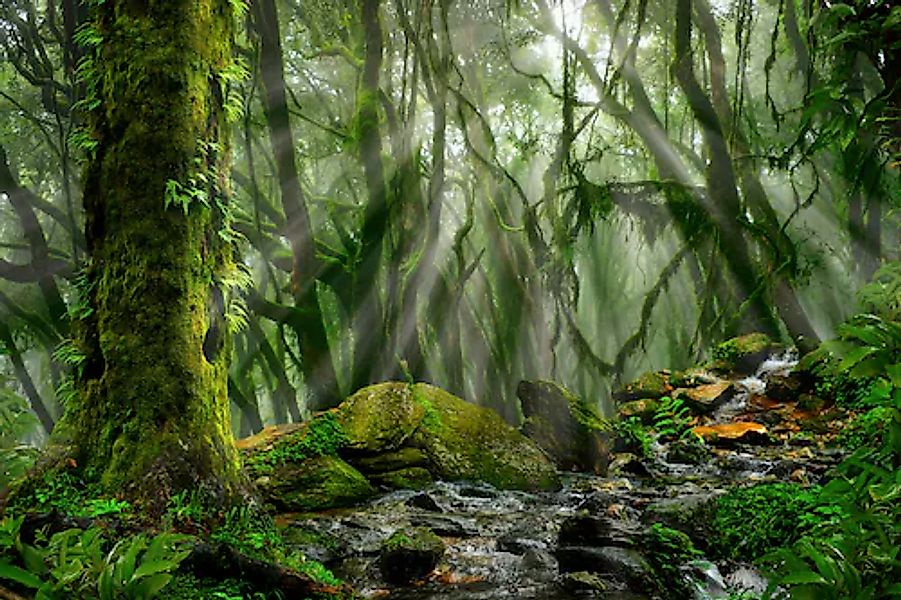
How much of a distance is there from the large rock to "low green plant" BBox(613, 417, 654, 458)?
4.69 ft

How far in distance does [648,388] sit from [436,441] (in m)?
4.22

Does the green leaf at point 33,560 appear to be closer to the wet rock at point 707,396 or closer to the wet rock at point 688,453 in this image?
the wet rock at point 688,453

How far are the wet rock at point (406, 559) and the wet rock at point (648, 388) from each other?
6.43 m

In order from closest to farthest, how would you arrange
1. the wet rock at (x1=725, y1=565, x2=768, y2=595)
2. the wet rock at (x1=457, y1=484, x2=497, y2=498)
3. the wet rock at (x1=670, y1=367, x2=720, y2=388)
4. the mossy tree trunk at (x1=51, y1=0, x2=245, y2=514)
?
the wet rock at (x1=725, y1=565, x2=768, y2=595) → the mossy tree trunk at (x1=51, y1=0, x2=245, y2=514) → the wet rock at (x1=457, y1=484, x2=497, y2=498) → the wet rock at (x1=670, y1=367, x2=720, y2=388)

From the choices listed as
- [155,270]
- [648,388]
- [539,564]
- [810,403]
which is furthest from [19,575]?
[648,388]

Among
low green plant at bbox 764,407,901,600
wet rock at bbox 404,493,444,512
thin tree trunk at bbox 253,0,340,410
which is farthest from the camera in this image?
thin tree trunk at bbox 253,0,340,410

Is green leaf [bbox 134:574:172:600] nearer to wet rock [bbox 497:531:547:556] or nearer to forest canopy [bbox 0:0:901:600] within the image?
forest canopy [bbox 0:0:901:600]

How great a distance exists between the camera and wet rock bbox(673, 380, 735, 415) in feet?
26.9

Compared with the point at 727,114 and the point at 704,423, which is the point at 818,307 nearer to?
the point at 727,114

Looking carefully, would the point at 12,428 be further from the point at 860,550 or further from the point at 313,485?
the point at 313,485

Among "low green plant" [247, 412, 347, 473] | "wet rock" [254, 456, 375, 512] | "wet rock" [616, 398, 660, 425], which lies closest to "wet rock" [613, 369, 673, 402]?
"wet rock" [616, 398, 660, 425]

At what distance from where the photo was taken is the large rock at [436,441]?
19.7 ft

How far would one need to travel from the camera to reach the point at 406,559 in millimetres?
3285

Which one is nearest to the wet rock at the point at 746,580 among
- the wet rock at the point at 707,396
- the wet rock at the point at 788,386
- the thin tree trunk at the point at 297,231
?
the wet rock at the point at 788,386
